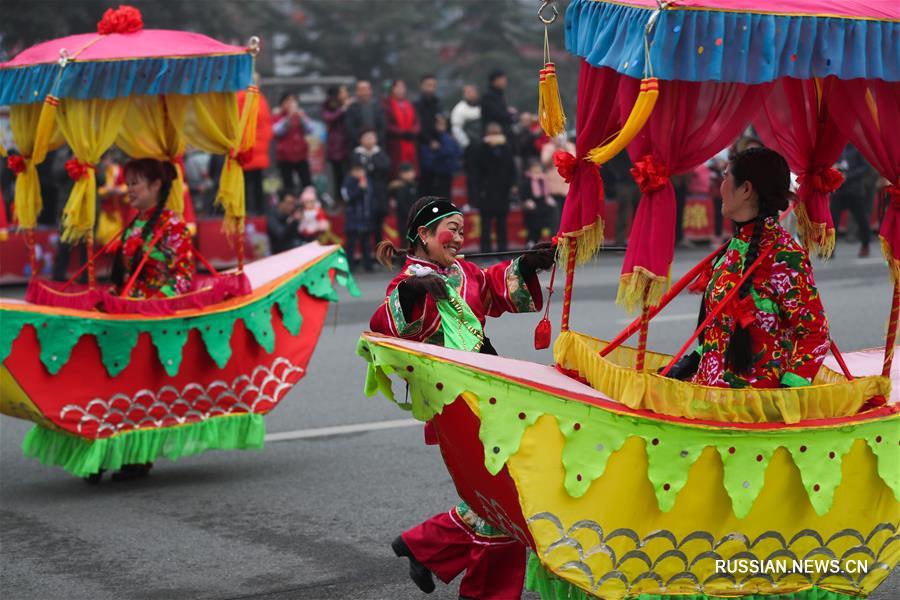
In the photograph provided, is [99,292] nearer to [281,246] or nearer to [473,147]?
[281,246]

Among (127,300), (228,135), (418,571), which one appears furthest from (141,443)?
(418,571)

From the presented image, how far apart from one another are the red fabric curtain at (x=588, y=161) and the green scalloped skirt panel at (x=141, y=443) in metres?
3.22

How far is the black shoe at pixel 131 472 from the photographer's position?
23.9ft

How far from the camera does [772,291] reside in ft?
14.5

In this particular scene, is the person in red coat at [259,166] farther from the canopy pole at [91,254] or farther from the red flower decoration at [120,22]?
the canopy pole at [91,254]

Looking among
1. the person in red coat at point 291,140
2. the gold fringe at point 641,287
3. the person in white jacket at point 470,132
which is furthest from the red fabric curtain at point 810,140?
the person in red coat at point 291,140

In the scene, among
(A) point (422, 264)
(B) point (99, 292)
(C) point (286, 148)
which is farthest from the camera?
(C) point (286, 148)

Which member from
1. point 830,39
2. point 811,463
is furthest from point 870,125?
point 811,463

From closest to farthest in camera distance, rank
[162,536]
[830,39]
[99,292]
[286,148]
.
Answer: [830,39] → [162,536] → [99,292] → [286,148]

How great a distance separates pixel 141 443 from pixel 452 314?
2.87 metres

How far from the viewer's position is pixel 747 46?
158 inches

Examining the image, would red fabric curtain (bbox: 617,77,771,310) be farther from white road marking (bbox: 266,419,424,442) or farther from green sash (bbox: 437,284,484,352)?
white road marking (bbox: 266,419,424,442)

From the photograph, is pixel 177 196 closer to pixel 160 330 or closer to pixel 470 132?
pixel 160 330

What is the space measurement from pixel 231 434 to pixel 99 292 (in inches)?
40.5
